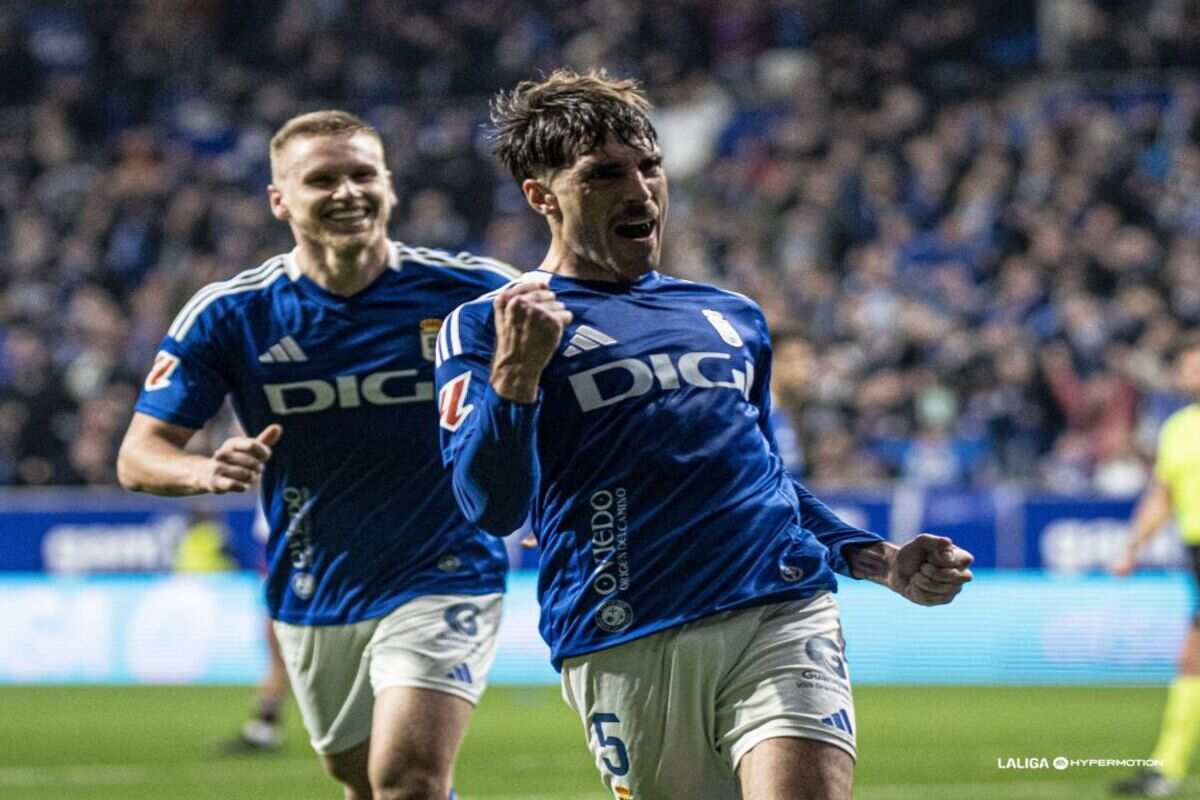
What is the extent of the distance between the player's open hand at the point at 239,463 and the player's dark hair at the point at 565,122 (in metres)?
0.99

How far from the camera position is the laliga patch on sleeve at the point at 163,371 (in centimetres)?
642

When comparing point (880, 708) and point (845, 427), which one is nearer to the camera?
point (880, 708)

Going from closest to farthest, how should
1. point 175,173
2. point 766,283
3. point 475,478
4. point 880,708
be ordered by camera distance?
point 475,478, point 880,708, point 766,283, point 175,173

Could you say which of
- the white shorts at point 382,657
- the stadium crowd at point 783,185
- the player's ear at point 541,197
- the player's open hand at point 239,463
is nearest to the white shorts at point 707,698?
the player's ear at point 541,197

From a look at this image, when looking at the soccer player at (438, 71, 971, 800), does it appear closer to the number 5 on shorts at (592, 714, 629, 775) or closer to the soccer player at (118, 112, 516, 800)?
the number 5 on shorts at (592, 714, 629, 775)

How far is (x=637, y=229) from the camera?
15.6 feet

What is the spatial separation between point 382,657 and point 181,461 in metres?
0.83

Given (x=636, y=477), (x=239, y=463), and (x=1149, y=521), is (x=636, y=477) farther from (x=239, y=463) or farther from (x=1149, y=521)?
(x=1149, y=521)

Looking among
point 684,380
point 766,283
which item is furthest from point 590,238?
point 766,283

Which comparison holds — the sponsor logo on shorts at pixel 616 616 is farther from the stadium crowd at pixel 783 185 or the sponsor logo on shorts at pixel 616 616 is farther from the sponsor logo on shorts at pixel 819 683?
the stadium crowd at pixel 783 185

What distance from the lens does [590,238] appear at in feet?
15.7

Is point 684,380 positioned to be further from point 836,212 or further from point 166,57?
point 166,57

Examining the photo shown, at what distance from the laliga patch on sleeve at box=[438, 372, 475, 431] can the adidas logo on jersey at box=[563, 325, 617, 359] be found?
0.80ft

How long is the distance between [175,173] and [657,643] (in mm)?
19259
